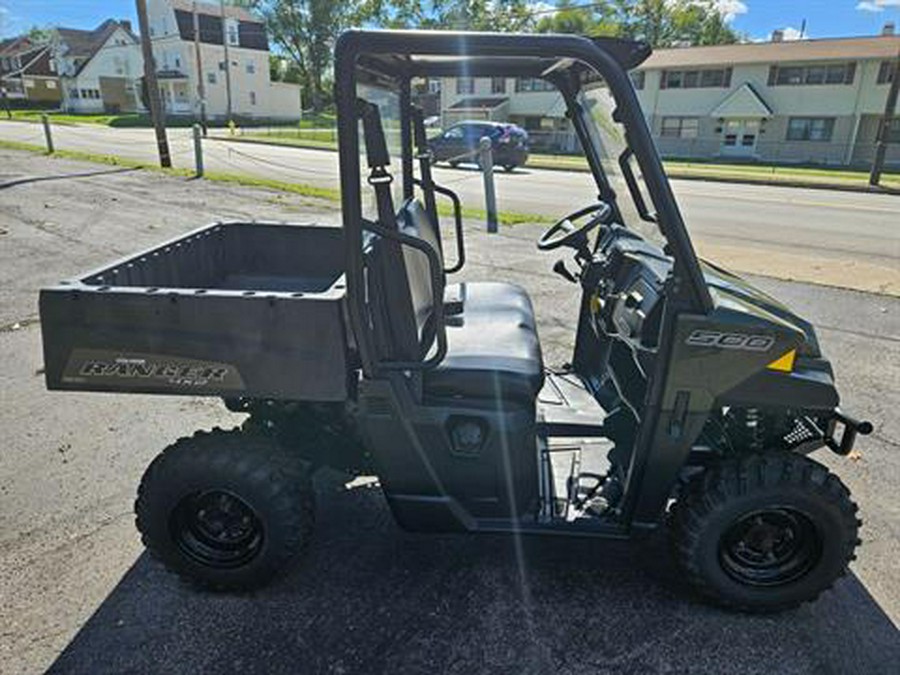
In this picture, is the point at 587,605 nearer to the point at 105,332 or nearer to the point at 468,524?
the point at 468,524

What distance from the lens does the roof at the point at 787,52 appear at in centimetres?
2984

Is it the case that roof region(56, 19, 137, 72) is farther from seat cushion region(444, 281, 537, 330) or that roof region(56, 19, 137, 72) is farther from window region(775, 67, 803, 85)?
seat cushion region(444, 281, 537, 330)

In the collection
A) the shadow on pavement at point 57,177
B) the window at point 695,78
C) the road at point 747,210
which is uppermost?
the window at point 695,78

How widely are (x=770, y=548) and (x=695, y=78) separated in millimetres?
36702

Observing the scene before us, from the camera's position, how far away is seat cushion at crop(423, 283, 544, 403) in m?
2.41

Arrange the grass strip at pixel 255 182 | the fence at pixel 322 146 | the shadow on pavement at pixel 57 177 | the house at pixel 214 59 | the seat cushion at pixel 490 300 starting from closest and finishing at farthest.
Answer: the seat cushion at pixel 490 300, the grass strip at pixel 255 182, the shadow on pavement at pixel 57 177, the fence at pixel 322 146, the house at pixel 214 59

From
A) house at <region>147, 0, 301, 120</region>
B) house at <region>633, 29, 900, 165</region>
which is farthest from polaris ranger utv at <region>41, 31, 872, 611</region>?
house at <region>147, 0, 301, 120</region>

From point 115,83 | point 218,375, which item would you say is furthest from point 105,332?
point 115,83

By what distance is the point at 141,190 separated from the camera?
12.2m

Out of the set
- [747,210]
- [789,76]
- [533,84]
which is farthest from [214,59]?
[533,84]

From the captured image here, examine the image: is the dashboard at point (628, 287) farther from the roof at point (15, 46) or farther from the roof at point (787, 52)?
the roof at point (15, 46)

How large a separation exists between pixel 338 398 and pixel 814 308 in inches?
209

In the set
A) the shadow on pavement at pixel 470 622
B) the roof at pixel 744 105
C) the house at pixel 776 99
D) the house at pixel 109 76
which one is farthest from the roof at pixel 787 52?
the house at pixel 109 76

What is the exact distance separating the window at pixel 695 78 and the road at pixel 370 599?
34.7 m
